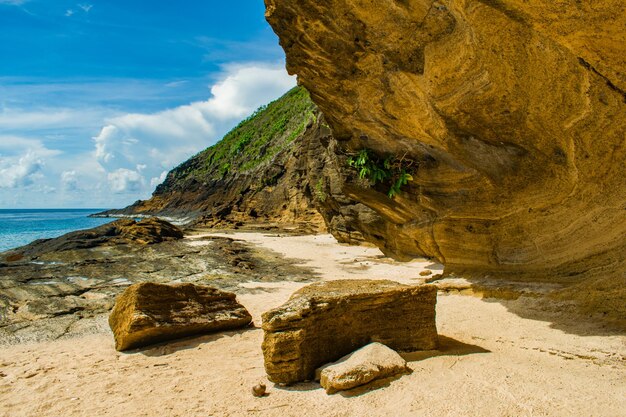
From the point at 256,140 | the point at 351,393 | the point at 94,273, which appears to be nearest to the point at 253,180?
the point at 256,140

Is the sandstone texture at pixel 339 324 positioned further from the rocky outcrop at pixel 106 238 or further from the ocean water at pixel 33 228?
Result: the ocean water at pixel 33 228

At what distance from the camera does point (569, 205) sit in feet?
22.5

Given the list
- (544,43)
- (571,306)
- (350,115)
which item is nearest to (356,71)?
(350,115)

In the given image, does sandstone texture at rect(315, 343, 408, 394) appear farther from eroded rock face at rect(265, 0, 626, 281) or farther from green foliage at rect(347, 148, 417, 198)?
green foliage at rect(347, 148, 417, 198)

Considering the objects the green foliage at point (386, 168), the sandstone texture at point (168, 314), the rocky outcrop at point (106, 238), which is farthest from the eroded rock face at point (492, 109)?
the rocky outcrop at point (106, 238)

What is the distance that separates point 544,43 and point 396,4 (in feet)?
6.65

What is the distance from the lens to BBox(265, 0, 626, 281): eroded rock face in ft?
17.4

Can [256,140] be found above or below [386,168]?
above

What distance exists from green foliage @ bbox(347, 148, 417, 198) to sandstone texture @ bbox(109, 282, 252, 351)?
4.28 m

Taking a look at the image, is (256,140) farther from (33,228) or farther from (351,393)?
(351,393)

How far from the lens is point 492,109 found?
667 cm

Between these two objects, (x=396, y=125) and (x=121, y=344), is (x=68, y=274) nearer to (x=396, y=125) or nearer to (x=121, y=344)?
(x=121, y=344)

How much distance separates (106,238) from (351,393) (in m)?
17.6

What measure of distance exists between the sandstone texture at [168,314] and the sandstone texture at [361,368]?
310 cm
